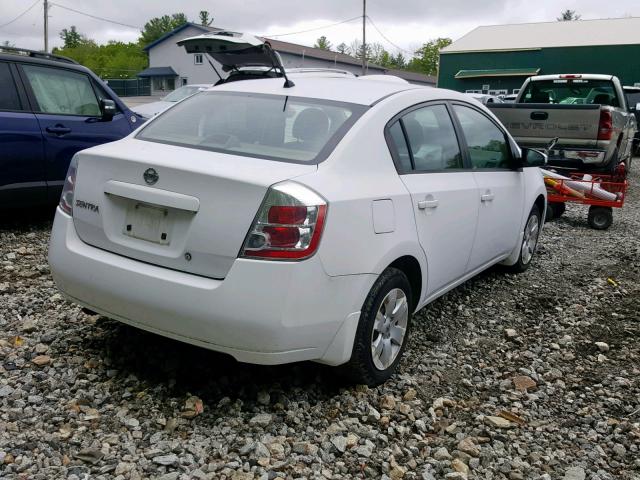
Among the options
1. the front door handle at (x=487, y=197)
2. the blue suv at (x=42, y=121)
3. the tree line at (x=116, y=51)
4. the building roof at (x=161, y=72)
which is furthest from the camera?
the tree line at (x=116, y=51)

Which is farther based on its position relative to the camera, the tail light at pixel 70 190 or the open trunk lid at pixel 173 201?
the tail light at pixel 70 190

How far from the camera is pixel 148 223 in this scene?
302cm

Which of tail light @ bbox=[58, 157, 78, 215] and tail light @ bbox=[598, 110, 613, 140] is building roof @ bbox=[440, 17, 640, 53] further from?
tail light @ bbox=[58, 157, 78, 215]

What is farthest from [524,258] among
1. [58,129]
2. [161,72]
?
[161,72]

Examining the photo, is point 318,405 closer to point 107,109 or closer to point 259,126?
point 259,126

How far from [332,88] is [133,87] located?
59274 millimetres

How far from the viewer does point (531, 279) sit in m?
5.75

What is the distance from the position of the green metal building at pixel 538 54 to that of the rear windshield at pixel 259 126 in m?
35.8

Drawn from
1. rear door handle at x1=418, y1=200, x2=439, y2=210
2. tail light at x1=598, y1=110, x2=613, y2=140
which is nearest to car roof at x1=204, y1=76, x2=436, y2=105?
rear door handle at x1=418, y1=200, x2=439, y2=210

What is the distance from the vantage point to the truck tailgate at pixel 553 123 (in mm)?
8984

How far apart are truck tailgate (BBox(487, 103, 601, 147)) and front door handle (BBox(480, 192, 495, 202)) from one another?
5.19 meters

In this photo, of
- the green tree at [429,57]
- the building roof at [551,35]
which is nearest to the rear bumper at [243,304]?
the building roof at [551,35]

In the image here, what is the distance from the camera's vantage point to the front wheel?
18.7 ft

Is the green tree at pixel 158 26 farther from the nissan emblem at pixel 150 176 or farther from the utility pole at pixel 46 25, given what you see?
the nissan emblem at pixel 150 176
